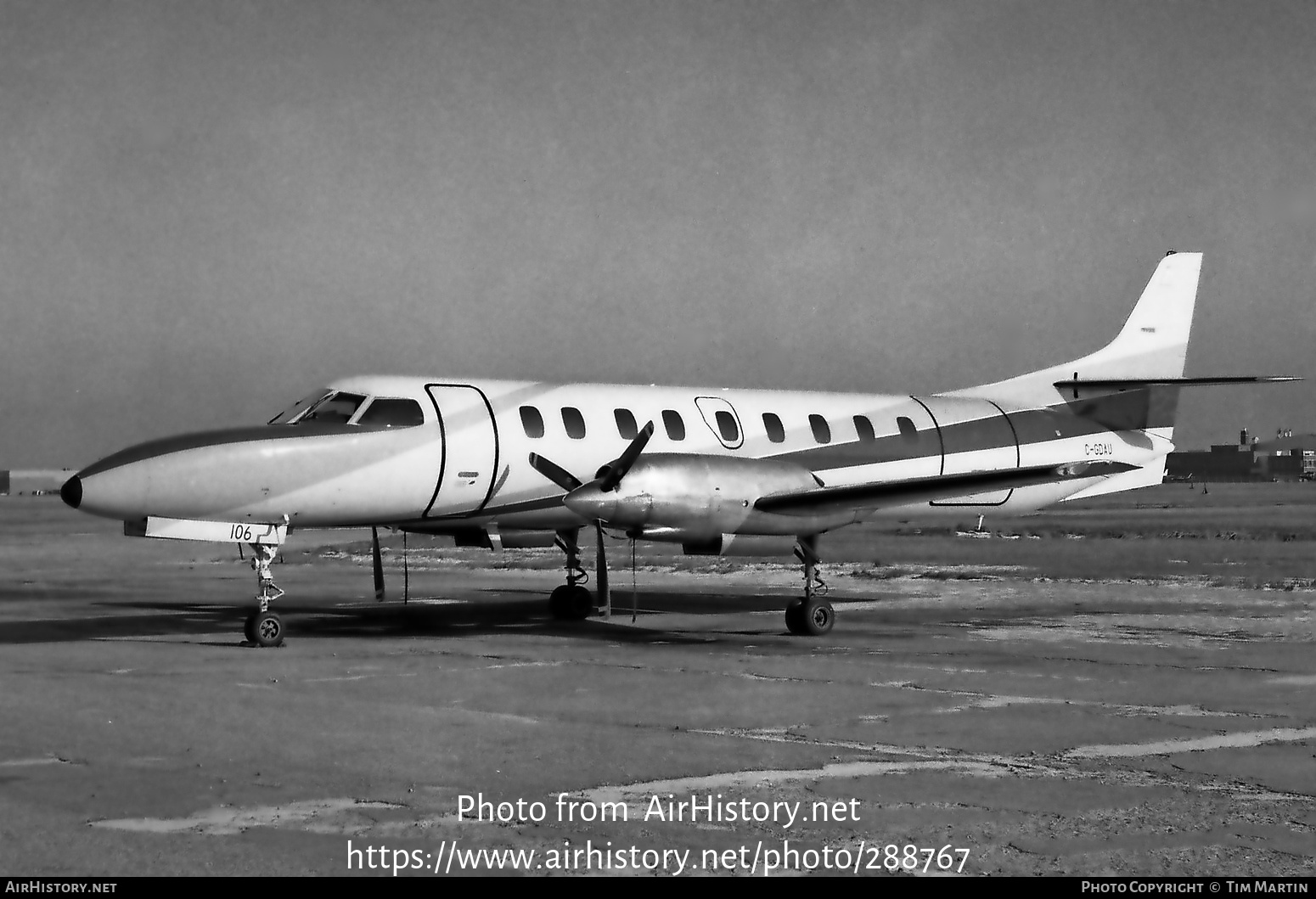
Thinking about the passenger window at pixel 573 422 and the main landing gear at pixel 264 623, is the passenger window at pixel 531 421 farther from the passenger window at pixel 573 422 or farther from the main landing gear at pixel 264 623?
the main landing gear at pixel 264 623

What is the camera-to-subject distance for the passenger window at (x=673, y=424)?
19.9m

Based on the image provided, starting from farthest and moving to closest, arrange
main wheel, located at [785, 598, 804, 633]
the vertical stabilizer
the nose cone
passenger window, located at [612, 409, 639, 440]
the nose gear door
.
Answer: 1. the vertical stabilizer
2. passenger window, located at [612, 409, 639, 440]
3. main wheel, located at [785, 598, 804, 633]
4. the nose gear door
5. the nose cone

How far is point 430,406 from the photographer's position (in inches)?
716

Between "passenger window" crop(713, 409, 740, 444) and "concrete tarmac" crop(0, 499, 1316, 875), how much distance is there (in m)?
2.72

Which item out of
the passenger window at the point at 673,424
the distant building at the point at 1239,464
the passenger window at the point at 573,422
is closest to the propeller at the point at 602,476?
the passenger window at the point at 573,422

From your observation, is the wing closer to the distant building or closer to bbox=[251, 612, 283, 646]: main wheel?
bbox=[251, 612, 283, 646]: main wheel

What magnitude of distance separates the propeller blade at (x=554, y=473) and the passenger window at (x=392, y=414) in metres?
1.55

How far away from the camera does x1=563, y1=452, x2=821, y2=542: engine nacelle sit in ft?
54.7

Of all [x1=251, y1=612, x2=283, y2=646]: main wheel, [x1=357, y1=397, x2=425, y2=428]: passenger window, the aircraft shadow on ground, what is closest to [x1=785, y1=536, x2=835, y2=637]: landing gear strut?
the aircraft shadow on ground

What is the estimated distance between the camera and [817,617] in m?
18.2

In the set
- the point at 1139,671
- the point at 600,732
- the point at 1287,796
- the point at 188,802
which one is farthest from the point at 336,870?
the point at 1139,671

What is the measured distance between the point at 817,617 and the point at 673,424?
11.7 ft

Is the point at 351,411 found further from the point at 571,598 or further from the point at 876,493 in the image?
the point at 876,493

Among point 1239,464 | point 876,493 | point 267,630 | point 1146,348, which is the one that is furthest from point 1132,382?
point 1239,464
